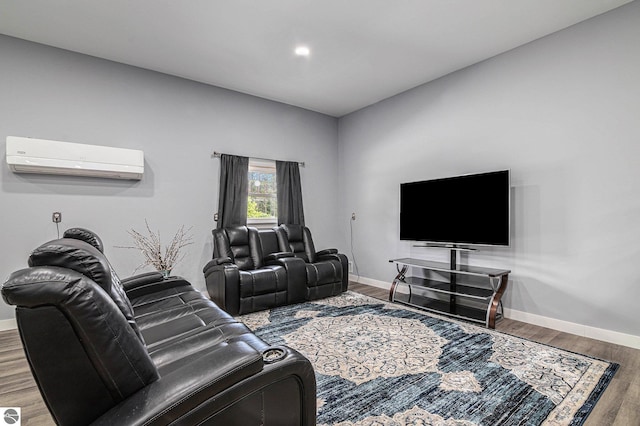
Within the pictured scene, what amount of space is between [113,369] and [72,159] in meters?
3.33

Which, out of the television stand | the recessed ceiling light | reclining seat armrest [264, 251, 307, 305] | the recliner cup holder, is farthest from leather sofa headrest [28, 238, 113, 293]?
the television stand

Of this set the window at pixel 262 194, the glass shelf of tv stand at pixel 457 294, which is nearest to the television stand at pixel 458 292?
the glass shelf of tv stand at pixel 457 294

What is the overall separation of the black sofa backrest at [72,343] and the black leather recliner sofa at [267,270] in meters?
2.53

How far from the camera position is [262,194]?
5.05m

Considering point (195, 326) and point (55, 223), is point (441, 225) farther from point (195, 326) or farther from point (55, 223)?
point (55, 223)

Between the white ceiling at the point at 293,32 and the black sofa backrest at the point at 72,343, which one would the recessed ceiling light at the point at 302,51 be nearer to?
the white ceiling at the point at 293,32

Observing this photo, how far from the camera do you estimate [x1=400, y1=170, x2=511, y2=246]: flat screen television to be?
3330mm

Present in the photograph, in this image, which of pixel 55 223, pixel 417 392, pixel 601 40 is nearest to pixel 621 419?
pixel 417 392

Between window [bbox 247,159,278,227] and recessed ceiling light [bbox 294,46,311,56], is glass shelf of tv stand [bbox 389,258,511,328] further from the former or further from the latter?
recessed ceiling light [bbox 294,46,311,56]

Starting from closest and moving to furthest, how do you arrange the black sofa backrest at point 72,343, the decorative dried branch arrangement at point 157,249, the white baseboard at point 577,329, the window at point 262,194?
1. the black sofa backrest at point 72,343
2. the white baseboard at point 577,329
3. the decorative dried branch arrangement at point 157,249
4. the window at point 262,194

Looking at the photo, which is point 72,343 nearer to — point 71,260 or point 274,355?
point 71,260

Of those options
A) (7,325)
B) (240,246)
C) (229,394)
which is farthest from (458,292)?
(7,325)

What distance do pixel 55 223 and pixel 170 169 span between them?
1.37 m

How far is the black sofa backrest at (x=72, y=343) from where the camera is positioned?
0.89 meters
